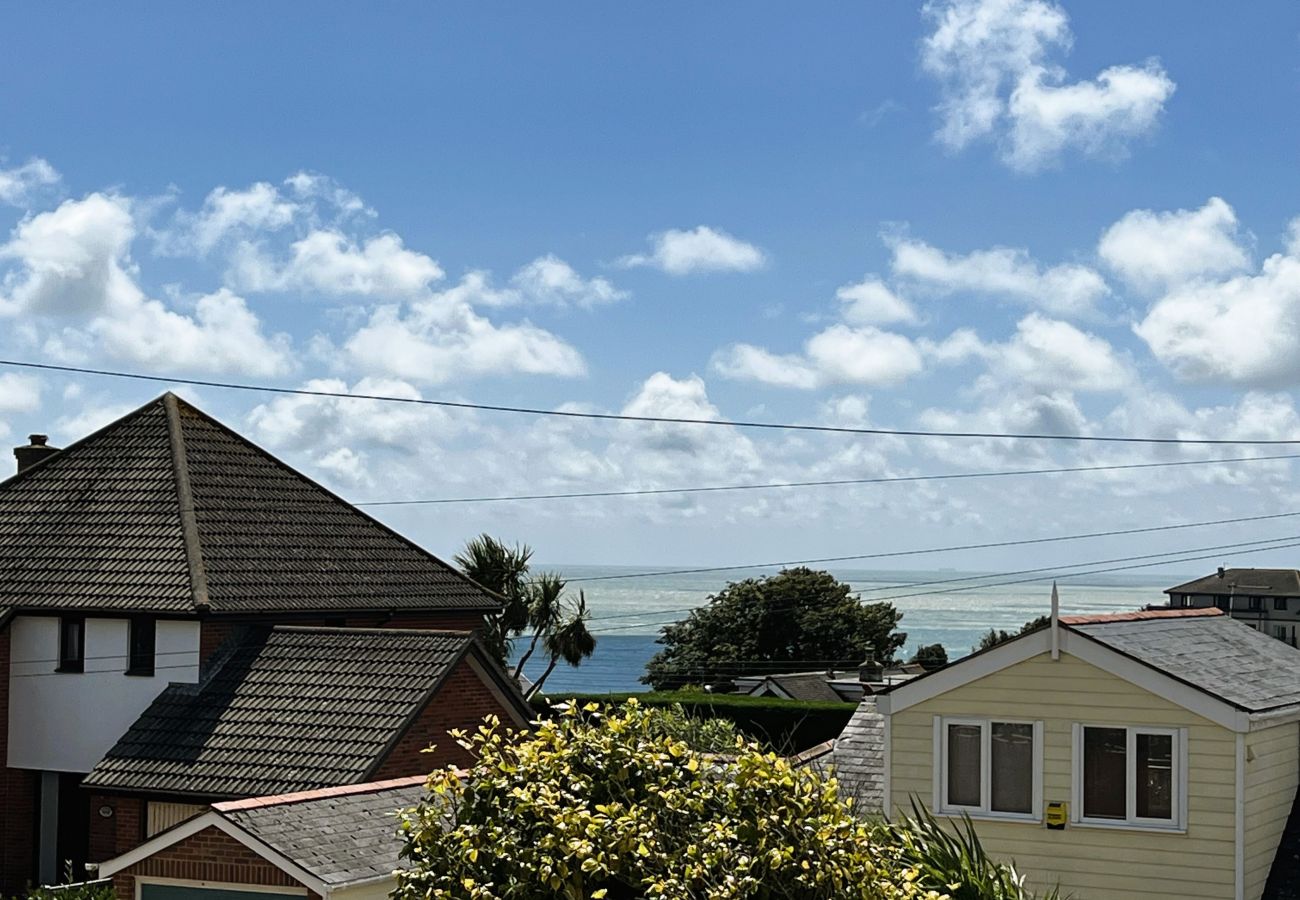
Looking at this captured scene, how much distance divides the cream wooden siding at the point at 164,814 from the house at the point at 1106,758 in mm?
11337

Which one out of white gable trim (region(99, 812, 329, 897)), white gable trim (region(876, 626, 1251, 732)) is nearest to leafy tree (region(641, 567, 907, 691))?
white gable trim (region(876, 626, 1251, 732))

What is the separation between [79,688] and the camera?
2939 centimetres

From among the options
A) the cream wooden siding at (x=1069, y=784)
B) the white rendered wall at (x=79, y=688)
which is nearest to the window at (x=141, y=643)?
the white rendered wall at (x=79, y=688)

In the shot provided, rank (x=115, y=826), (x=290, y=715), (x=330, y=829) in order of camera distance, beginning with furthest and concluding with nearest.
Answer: (x=115, y=826) < (x=290, y=715) < (x=330, y=829)

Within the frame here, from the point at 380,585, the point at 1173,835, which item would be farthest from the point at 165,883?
the point at 380,585

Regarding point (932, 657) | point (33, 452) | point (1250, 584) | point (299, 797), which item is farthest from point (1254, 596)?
point (299, 797)

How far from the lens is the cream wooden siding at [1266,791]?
64.7ft

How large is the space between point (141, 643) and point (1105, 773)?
17.5 m

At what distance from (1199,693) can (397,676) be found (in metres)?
12.6

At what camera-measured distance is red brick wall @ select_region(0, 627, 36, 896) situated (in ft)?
96.9

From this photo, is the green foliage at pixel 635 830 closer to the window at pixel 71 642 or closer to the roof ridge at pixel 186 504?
the roof ridge at pixel 186 504

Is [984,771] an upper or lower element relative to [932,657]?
upper

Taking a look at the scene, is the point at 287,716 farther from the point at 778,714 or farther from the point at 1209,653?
the point at 778,714

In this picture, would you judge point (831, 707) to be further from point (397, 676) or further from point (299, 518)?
point (397, 676)
